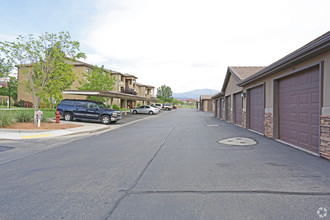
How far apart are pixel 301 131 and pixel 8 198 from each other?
28.5 feet

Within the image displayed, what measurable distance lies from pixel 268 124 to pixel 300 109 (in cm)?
267

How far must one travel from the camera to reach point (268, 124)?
10.5m

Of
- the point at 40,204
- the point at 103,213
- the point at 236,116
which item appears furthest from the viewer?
the point at 236,116

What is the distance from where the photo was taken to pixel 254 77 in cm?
1184

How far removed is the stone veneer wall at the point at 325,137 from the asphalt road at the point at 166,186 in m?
0.28

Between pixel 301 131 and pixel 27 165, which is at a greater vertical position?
pixel 301 131

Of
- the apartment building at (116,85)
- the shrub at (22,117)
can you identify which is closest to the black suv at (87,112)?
the apartment building at (116,85)

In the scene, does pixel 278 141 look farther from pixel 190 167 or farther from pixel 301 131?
pixel 190 167

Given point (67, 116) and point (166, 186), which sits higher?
point (67, 116)

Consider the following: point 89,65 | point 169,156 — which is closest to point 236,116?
point 169,156

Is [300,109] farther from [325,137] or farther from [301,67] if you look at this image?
[325,137]

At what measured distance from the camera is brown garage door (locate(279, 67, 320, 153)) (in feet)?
23.2

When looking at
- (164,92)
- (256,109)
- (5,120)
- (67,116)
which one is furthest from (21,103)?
(164,92)

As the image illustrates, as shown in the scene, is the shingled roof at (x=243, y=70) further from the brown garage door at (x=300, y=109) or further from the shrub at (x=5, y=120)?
the shrub at (x=5, y=120)
